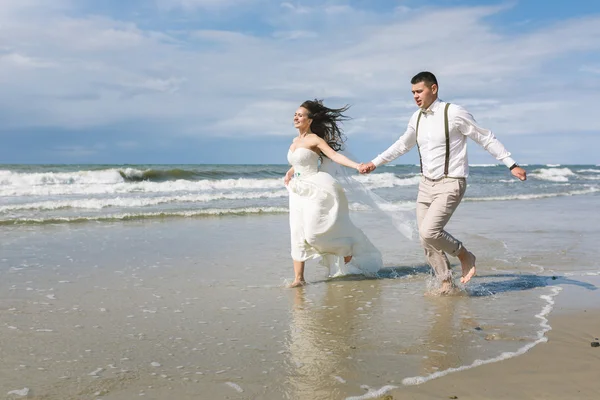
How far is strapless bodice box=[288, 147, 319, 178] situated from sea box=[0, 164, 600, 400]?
747mm

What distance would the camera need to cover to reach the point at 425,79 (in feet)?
19.4

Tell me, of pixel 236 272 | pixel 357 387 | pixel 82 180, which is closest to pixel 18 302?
pixel 236 272

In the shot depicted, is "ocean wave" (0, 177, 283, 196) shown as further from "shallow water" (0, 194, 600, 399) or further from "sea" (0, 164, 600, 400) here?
"shallow water" (0, 194, 600, 399)

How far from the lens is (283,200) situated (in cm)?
2048

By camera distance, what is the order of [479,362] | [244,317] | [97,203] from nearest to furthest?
[479,362] → [244,317] → [97,203]

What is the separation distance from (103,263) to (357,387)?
5.65 m

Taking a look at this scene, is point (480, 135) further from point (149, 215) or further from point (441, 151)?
point (149, 215)

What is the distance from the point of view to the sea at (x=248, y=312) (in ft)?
12.3

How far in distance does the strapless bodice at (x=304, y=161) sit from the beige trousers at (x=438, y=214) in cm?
142

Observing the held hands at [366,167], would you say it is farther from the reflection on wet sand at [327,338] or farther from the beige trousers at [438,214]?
the reflection on wet sand at [327,338]

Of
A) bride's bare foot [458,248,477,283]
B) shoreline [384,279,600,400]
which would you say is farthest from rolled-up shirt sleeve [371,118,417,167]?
shoreline [384,279,600,400]

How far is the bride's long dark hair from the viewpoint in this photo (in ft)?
23.6

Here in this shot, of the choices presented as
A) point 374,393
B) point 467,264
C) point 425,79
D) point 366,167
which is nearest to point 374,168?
point 366,167

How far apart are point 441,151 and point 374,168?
1.06 metres
